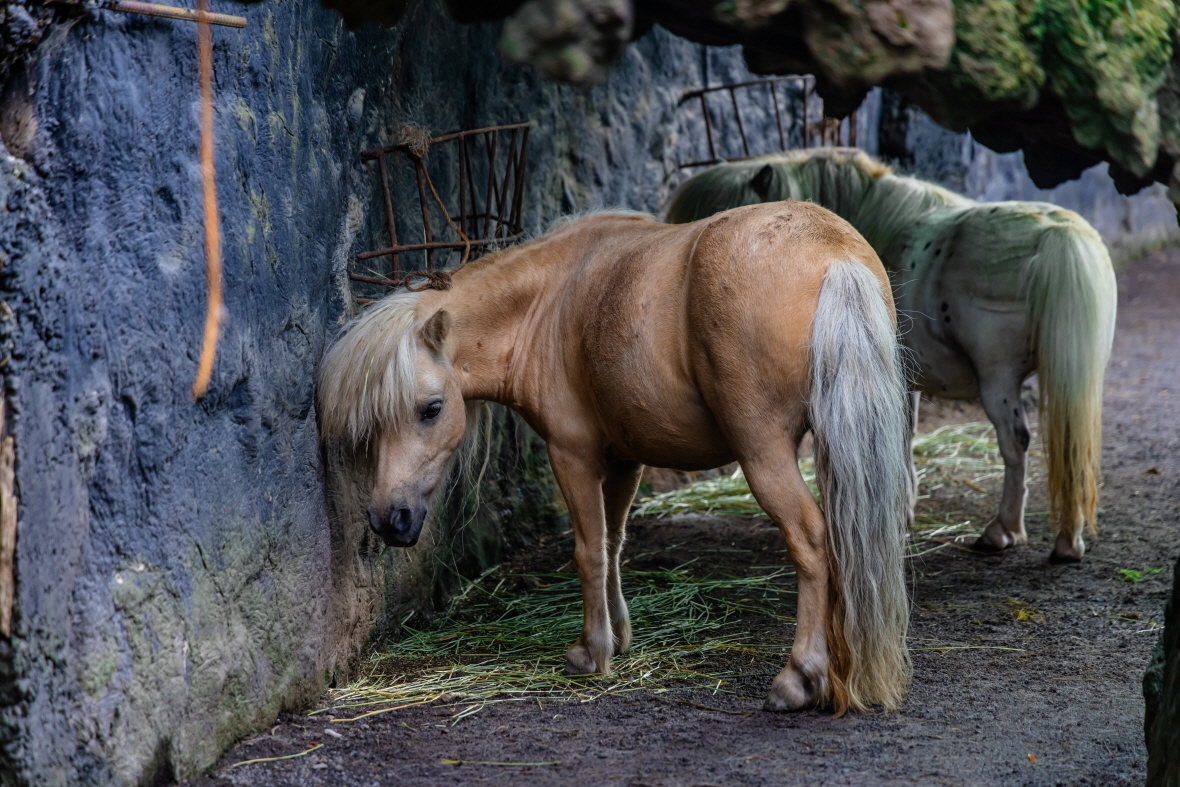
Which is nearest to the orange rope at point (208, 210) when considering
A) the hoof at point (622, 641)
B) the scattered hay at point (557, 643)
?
the scattered hay at point (557, 643)

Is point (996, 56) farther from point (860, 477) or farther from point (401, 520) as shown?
point (401, 520)

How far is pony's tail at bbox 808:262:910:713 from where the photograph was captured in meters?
3.10

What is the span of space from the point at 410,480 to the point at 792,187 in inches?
125

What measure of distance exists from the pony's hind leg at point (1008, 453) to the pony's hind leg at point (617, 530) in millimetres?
2122

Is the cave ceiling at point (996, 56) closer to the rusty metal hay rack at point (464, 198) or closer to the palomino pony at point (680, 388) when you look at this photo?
the palomino pony at point (680, 388)

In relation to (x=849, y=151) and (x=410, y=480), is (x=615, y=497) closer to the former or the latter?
(x=410, y=480)

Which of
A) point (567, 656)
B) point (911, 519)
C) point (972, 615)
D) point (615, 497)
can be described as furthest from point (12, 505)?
point (911, 519)

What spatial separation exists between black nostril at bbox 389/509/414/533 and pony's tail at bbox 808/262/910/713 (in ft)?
4.58

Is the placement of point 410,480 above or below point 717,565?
above

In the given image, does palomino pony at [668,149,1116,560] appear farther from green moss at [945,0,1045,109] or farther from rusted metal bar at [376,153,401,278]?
rusted metal bar at [376,153,401,278]

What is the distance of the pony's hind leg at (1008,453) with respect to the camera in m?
5.16

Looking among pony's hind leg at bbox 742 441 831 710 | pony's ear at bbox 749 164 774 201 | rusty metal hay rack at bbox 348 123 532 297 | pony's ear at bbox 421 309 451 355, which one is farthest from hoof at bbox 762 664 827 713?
pony's ear at bbox 749 164 774 201

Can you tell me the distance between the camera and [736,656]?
392 cm

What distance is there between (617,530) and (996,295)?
236 cm
